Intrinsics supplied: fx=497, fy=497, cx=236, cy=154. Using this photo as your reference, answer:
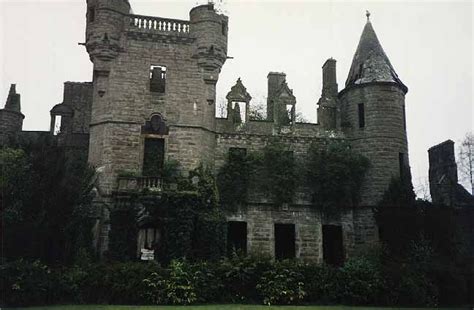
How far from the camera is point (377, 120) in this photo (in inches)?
1038

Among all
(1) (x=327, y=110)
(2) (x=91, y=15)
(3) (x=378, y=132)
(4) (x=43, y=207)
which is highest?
(2) (x=91, y=15)

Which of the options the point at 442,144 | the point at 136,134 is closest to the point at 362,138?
the point at 442,144

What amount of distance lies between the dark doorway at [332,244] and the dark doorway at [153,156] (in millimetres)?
9228

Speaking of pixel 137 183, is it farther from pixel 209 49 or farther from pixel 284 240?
pixel 284 240

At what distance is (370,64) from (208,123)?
971cm


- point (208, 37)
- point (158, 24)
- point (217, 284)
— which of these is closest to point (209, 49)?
point (208, 37)

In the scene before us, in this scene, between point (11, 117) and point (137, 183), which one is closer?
point (137, 183)

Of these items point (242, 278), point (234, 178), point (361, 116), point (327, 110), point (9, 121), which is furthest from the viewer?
point (9, 121)

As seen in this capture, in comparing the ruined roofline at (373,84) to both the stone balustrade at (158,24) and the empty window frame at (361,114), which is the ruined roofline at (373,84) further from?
the stone balustrade at (158,24)

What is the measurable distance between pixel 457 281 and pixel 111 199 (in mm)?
15566

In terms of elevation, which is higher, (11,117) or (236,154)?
(11,117)

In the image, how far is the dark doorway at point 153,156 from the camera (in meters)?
24.4

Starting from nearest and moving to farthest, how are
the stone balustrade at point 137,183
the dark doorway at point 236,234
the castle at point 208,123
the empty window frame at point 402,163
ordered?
the stone balustrade at point 137,183, the castle at point 208,123, the dark doorway at point 236,234, the empty window frame at point 402,163

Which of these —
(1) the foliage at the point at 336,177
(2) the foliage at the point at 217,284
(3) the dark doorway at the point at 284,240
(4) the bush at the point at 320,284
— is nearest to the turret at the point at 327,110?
(1) the foliage at the point at 336,177
